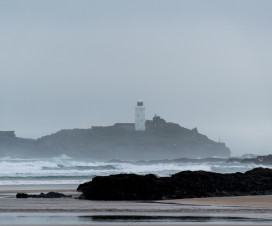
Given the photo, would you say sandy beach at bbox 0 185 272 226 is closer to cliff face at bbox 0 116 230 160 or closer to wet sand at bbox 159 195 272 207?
wet sand at bbox 159 195 272 207

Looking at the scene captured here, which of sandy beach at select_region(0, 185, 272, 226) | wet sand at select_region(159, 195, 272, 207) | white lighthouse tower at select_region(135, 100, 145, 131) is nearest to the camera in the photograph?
sandy beach at select_region(0, 185, 272, 226)

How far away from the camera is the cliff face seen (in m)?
135

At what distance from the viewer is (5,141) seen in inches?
4769

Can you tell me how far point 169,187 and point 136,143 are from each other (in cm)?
11478

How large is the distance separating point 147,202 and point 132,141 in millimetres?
117310

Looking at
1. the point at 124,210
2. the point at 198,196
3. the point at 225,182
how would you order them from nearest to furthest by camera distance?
the point at 124,210
the point at 198,196
the point at 225,182

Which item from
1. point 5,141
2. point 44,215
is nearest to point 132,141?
point 5,141

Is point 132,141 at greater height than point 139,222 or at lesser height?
greater

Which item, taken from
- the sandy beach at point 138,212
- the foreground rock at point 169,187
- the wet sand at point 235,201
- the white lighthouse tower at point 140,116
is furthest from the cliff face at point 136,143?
the sandy beach at point 138,212

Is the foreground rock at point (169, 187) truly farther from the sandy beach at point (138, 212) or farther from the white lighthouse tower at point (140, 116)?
the white lighthouse tower at point (140, 116)

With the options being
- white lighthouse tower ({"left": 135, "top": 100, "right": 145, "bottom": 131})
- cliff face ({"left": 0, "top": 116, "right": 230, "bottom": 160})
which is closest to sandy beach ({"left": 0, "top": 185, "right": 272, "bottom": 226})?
cliff face ({"left": 0, "top": 116, "right": 230, "bottom": 160})

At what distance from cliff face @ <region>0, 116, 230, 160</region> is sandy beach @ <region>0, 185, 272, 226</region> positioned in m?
108

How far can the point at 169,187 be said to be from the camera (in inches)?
965

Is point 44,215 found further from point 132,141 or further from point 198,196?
point 132,141
